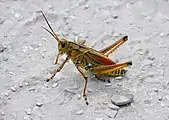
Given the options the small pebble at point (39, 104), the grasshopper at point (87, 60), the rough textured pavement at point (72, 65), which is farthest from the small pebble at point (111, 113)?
the small pebble at point (39, 104)

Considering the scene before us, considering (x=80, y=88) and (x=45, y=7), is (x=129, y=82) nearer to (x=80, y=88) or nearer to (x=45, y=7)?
(x=80, y=88)

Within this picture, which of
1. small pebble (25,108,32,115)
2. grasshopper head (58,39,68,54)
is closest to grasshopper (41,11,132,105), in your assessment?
grasshopper head (58,39,68,54)

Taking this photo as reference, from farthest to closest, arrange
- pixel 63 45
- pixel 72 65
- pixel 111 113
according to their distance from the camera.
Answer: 1. pixel 72 65
2. pixel 63 45
3. pixel 111 113

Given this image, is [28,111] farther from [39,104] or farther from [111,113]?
[111,113]

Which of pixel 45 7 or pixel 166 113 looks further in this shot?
pixel 45 7

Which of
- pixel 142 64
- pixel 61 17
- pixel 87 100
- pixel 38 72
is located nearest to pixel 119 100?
pixel 87 100

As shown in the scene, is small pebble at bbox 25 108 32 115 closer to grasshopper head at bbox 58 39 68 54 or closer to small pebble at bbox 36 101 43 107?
small pebble at bbox 36 101 43 107

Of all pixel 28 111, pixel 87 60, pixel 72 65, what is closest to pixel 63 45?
pixel 87 60
